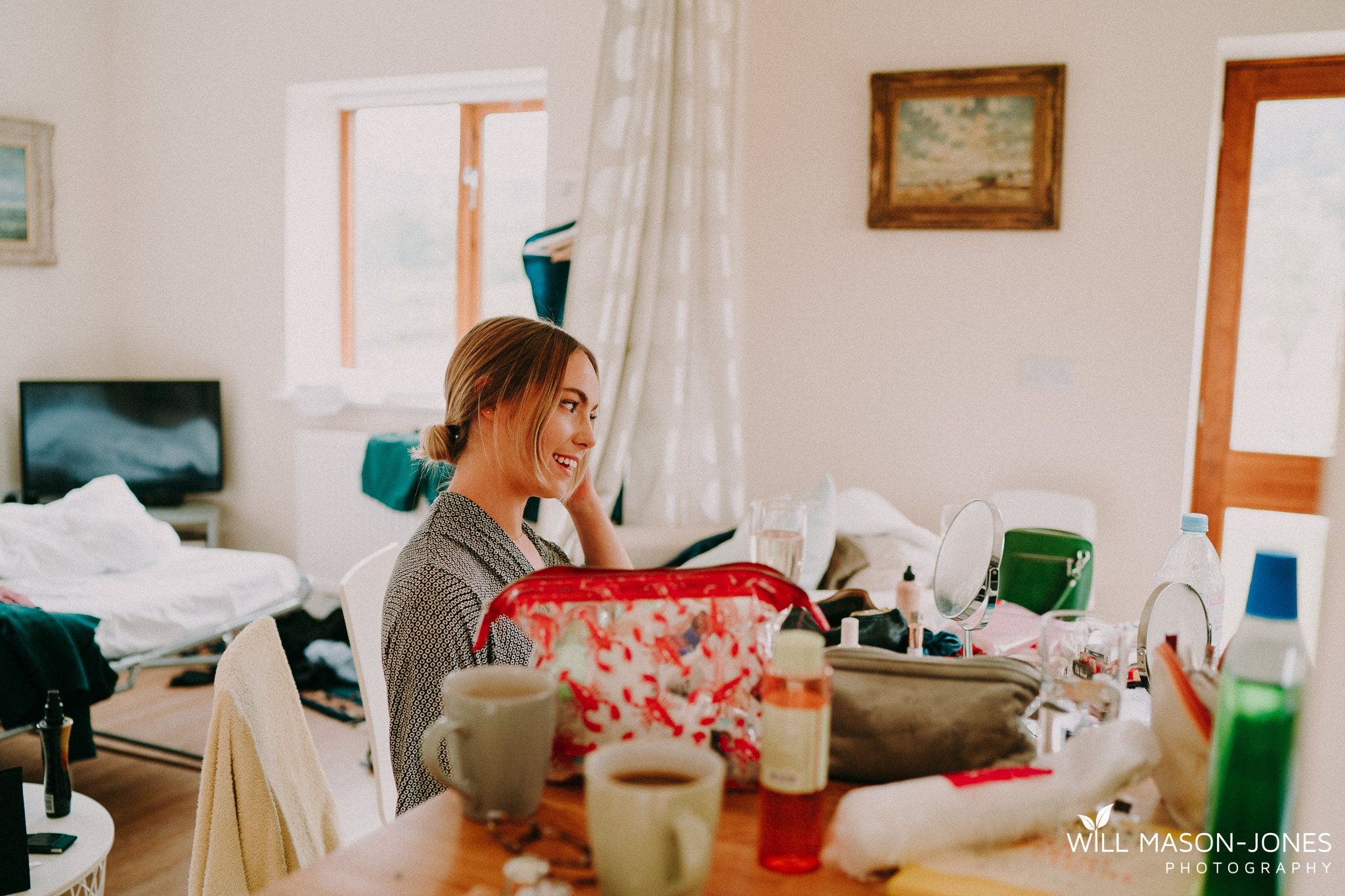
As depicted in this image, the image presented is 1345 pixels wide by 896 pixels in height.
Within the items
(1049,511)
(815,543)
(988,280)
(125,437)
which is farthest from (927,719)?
(125,437)

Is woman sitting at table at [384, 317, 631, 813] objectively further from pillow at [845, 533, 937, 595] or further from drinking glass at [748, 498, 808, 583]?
pillow at [845, 533, 937, 595]

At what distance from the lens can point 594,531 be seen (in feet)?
5.21

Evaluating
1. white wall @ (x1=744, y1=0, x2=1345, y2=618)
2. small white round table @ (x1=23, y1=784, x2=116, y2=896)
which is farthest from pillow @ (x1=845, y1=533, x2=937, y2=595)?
small white round table @ (x1=23, y1=784, x2=116, y2=896)

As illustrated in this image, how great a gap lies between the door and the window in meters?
2.35

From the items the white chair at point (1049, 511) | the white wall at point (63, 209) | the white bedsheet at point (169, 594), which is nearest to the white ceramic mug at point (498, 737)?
the white chair at point (1049, 511)

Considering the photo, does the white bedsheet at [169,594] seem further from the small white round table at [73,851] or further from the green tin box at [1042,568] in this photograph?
the green tin box at [1042,568]

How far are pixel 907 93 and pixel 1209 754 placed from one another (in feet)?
8.58

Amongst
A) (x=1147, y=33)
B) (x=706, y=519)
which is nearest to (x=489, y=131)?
(x=706, y=519)

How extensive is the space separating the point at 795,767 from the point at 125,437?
4.06m

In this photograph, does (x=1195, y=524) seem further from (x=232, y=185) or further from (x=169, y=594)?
(x=232, y=185)

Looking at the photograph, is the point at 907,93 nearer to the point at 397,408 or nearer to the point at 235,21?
the point at 397,408

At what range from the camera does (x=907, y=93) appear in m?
2.96

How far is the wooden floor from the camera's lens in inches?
90.3

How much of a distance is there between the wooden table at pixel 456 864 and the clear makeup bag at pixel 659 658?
0.18ft
